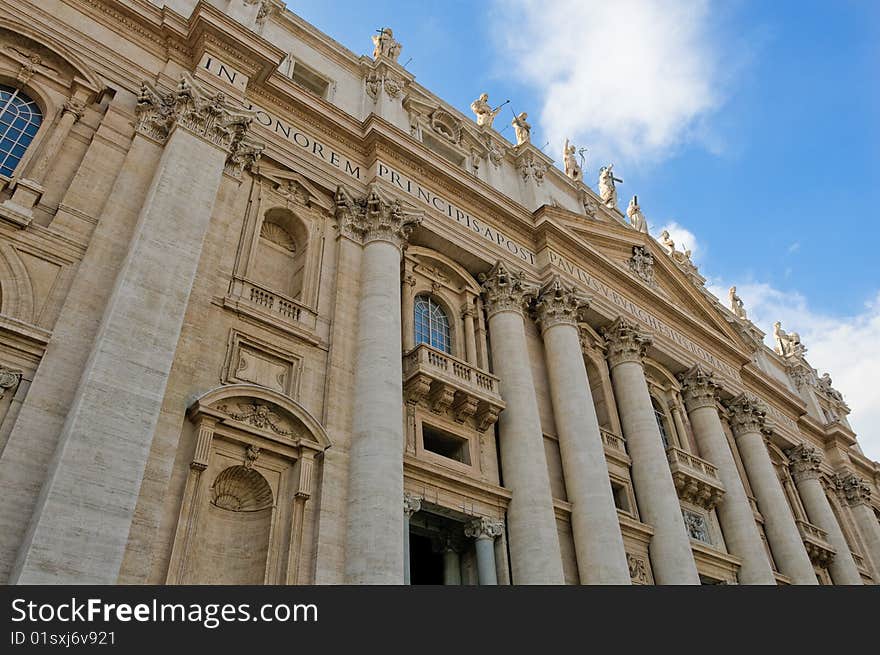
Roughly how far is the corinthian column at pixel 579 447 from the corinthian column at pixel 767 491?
10487 millimetres

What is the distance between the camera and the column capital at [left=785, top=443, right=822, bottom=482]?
32.1m

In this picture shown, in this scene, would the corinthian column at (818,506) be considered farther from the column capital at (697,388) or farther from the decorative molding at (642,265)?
the decorative molding at (642,265)

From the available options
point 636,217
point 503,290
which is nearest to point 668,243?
point 636,217

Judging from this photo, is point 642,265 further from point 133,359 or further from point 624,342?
point 133,359

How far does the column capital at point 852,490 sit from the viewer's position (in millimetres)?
34875

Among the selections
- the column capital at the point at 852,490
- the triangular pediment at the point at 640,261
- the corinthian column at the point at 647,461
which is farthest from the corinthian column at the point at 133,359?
the column capital at the point at 852,490

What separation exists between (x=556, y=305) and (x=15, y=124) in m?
14.9

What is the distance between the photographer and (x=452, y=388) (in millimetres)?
17531

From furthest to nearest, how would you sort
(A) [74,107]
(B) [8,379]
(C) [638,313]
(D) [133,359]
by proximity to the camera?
1. (C) [638,313]
2. (A) [74,107]
3. (D) [133,359]
4. (B) [8,379]

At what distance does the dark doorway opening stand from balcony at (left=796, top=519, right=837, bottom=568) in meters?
17.3

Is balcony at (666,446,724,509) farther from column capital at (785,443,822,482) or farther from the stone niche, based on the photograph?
the stone niche

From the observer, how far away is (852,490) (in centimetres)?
3497

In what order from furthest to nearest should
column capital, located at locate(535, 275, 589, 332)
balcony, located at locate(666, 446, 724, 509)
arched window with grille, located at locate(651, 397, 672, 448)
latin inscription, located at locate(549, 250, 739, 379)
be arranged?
arched window with grille, located at locate(651, 397, 672, 448) → latin inscription, located at locate(549, 250, 739, 379) → balcony, located at locate(666, 446, 724, 509) → column capital, located at locate(535, 275, 589, 332)

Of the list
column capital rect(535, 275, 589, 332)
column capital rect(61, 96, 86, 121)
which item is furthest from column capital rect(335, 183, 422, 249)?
column capital rect(61, 96, 86, 121)
